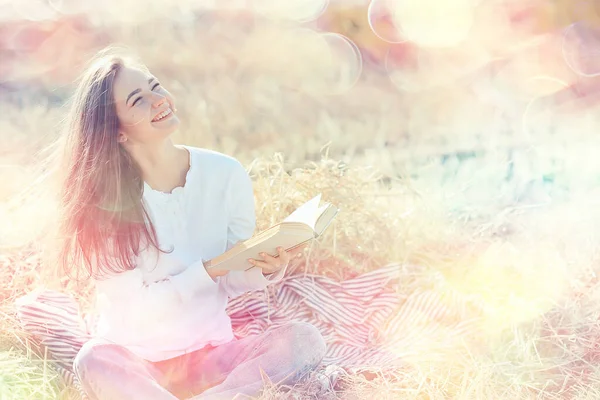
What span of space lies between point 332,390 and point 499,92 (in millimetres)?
3288

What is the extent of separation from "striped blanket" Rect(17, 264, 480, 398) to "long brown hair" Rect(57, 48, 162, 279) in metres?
0.46

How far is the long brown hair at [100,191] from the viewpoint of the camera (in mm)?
1596

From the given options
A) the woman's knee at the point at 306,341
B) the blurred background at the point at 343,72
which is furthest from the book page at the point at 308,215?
Answer: the blurred background at the point at 343,72

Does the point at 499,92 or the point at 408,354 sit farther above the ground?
the point at 408,354

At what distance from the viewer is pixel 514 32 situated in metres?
5.05

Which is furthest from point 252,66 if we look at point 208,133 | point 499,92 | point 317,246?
point 317,246

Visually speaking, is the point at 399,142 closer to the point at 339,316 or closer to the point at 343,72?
the point at 343,72

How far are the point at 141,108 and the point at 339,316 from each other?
0.89m

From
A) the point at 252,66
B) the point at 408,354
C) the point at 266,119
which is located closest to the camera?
the point at 408,354

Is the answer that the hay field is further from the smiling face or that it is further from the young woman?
the smiling face

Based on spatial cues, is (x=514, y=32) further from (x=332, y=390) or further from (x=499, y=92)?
(x=332, y=390)

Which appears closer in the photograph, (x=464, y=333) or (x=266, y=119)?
(x=464, y=333)

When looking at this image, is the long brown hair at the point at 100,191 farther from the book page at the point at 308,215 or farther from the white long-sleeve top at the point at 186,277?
the book page at the point at 308,215

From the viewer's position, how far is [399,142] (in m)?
4.04
